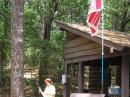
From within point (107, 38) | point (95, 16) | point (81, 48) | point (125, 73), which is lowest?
point (125, 73)

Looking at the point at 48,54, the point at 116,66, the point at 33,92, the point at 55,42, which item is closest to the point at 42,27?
the point at 55,42

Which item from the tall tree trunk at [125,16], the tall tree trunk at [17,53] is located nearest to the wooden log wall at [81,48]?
the tall tree trunk at [17,53]

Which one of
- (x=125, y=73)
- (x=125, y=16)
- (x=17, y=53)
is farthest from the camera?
(x=125, y=16)

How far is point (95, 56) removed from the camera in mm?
13164

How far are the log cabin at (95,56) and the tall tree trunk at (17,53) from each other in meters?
2.26

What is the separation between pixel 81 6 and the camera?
88.2 feet

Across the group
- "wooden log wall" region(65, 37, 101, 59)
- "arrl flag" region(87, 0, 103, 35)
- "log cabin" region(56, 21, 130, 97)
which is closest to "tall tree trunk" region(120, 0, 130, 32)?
"log cabin" region(56, 21, 130, 97)

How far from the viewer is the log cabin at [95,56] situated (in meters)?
11.6

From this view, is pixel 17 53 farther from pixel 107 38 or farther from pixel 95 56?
pixel 107 38

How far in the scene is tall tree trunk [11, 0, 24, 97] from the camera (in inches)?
490

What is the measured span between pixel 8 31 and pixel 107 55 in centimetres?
1321

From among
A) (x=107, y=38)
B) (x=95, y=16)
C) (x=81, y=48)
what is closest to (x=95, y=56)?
(x=81, y=48)

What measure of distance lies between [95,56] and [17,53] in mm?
2776

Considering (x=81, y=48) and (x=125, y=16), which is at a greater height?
(x=125, y=16)
